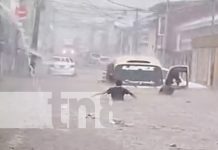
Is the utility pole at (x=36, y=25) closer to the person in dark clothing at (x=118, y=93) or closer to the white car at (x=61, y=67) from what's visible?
the white car at (x=61, y=67)

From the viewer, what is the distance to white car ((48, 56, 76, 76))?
21.0m

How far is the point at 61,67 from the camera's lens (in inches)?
835

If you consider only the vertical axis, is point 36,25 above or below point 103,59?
above

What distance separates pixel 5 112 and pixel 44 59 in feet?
33.5

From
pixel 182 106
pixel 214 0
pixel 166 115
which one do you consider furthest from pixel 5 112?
pixel 214 0

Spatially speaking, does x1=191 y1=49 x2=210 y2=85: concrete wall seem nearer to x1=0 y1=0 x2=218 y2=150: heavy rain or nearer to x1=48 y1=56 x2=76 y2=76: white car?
x1=0 y1=0 x2=218 y2=150: heavy rain

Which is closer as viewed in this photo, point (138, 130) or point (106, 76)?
point (138, 130)

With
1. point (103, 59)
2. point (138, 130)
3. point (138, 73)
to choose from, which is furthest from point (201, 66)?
point (138, 130)

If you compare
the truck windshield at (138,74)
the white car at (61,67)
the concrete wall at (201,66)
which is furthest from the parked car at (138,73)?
the concrete wall at (201,66)

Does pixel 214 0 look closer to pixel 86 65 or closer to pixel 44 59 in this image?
pixel 86 65

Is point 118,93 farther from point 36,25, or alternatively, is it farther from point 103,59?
point 36,25

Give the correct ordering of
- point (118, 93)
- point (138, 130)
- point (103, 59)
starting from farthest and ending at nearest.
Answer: point (103, 59), point (118, 93), point (138, 130)

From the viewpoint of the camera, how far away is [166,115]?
11.8 meters

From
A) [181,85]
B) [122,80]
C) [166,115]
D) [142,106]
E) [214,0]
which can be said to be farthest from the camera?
[214,0]
